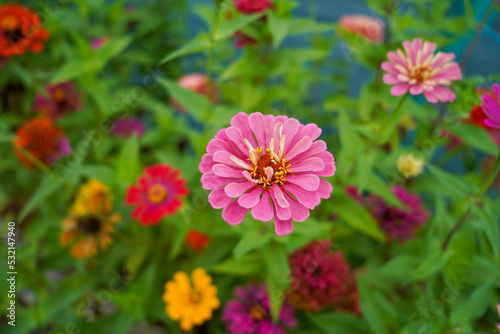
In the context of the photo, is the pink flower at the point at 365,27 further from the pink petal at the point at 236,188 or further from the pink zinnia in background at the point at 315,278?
the pink petal at the point at 236,188

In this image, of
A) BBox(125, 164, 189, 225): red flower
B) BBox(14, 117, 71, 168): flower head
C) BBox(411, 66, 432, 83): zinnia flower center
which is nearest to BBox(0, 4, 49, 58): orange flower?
BBox(14, 117, 71, 168): flower head

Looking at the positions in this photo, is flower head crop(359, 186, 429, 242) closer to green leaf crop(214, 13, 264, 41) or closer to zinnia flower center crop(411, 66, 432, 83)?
zinnia flower center crop(411, 66, 432, 83)

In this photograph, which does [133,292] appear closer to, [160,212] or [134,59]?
[160,212]

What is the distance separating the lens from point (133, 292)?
0.90 metres

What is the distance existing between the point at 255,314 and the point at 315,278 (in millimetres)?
155

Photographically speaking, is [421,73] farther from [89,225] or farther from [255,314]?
[89,225]

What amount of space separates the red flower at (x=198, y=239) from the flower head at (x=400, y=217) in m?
0.42

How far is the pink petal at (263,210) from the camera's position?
36 centimetres

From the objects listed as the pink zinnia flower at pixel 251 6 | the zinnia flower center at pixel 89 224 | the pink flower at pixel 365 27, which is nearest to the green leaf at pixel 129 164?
the zinnia flower center at pixel 89 224

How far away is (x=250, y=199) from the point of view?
371 millimetres

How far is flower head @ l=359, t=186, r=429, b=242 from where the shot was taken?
2.88 feet

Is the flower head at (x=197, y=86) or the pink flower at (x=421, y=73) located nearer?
the pink flower at (x=421, y=73)

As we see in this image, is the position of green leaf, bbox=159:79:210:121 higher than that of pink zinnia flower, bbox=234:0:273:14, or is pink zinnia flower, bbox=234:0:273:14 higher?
pink zinnia flower, bbox=234:0:273:14

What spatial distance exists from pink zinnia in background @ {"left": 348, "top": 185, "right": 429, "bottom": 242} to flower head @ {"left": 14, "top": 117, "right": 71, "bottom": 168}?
33.3 inches
